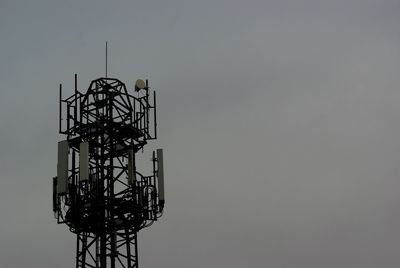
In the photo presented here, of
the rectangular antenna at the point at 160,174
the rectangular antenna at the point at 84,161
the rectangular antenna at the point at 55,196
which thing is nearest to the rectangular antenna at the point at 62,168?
the rectangular antenna at the point at 55,196

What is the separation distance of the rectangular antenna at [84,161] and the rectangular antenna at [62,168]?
1.13m

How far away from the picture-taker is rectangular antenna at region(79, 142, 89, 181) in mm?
39562

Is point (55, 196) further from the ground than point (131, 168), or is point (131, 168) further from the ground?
point (131, 168)

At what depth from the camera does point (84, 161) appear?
39719 mm

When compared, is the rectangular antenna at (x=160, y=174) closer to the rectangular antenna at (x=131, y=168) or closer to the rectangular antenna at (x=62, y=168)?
the rectangular antenna at (x=131, y=168)

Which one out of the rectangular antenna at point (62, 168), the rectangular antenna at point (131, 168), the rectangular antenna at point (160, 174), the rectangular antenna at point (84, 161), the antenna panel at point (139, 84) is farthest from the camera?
the antenna panel at point (139, 84)

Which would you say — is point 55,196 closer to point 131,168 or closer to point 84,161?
point 84,161

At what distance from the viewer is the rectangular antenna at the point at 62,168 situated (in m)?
40.2

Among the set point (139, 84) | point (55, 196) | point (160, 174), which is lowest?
point (55, 196)

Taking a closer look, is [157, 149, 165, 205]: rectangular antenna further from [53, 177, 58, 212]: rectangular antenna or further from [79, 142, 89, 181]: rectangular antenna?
[53, 177, 58, 212]: rectangular antenna

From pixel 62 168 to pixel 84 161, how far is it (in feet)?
5.22

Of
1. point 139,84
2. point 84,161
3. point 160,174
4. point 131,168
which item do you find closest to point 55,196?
point 84,161

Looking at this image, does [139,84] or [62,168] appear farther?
[139,84]

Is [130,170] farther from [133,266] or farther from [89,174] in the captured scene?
[133,266]
